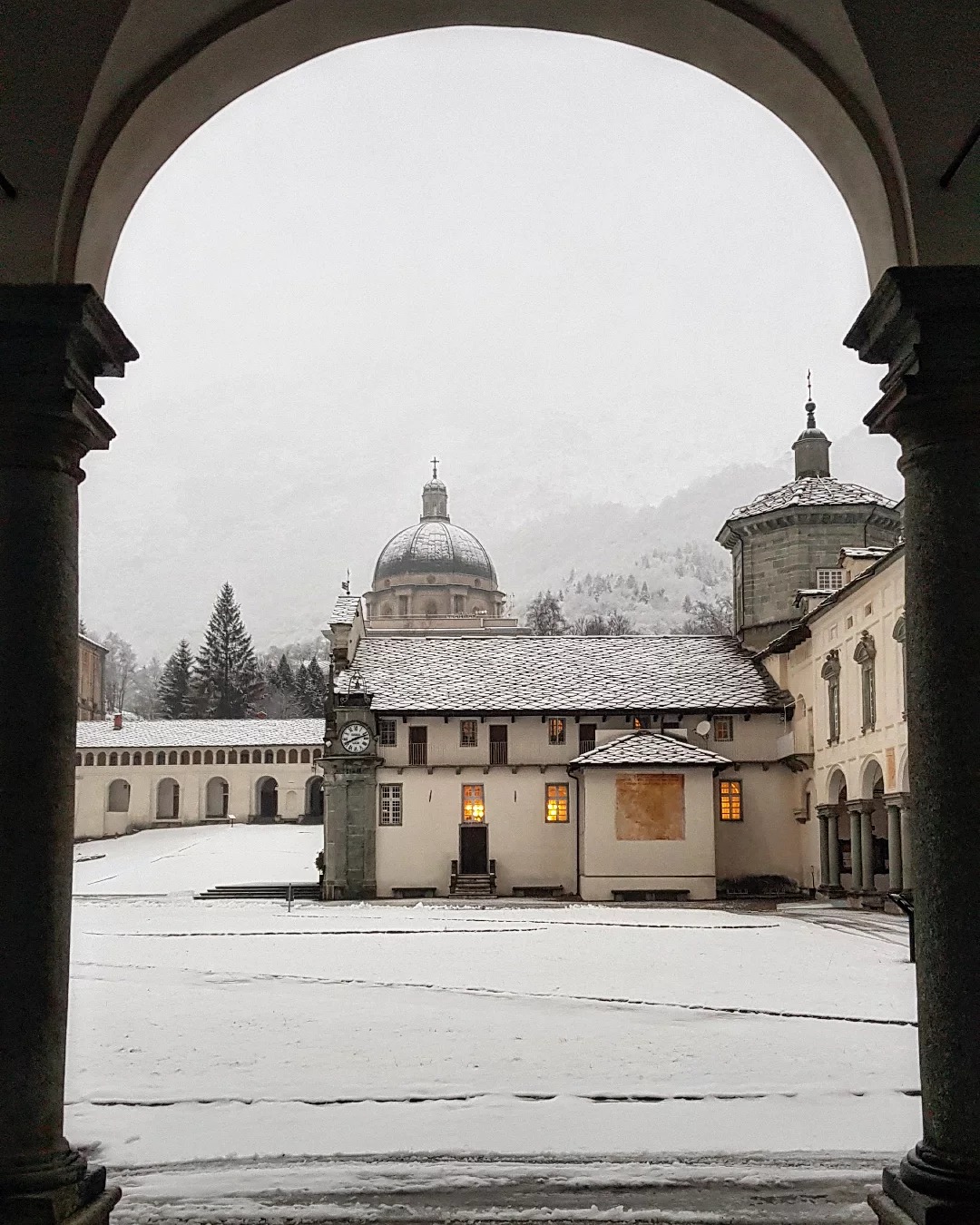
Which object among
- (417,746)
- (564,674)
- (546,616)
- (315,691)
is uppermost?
(546,616)

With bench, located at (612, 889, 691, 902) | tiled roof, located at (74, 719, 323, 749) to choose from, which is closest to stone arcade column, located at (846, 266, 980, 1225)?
bench, located at (612, 889, 691, 902)

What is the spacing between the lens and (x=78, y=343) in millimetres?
5875

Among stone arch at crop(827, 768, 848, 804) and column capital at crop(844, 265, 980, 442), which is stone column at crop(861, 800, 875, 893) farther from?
column capital at crop(844, 265, 980, 442)

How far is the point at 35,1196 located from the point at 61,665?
2.13 m

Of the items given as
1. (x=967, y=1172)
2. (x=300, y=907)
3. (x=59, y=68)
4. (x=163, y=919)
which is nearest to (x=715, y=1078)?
(x=967, y=1172)

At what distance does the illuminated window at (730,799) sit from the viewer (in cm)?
3803

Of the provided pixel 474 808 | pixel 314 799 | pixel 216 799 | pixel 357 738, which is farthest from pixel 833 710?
pixel 216 799

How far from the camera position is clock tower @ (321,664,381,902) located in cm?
3684

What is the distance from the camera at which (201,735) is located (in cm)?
6431

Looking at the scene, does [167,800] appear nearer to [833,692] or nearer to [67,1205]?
[833,692]

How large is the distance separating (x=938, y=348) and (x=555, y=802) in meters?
32.6

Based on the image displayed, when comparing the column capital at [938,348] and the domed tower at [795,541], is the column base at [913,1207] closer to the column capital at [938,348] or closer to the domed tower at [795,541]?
the column capital at [938,348]

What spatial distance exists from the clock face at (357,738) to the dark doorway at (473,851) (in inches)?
142

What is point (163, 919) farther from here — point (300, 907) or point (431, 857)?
point (431, 857)
